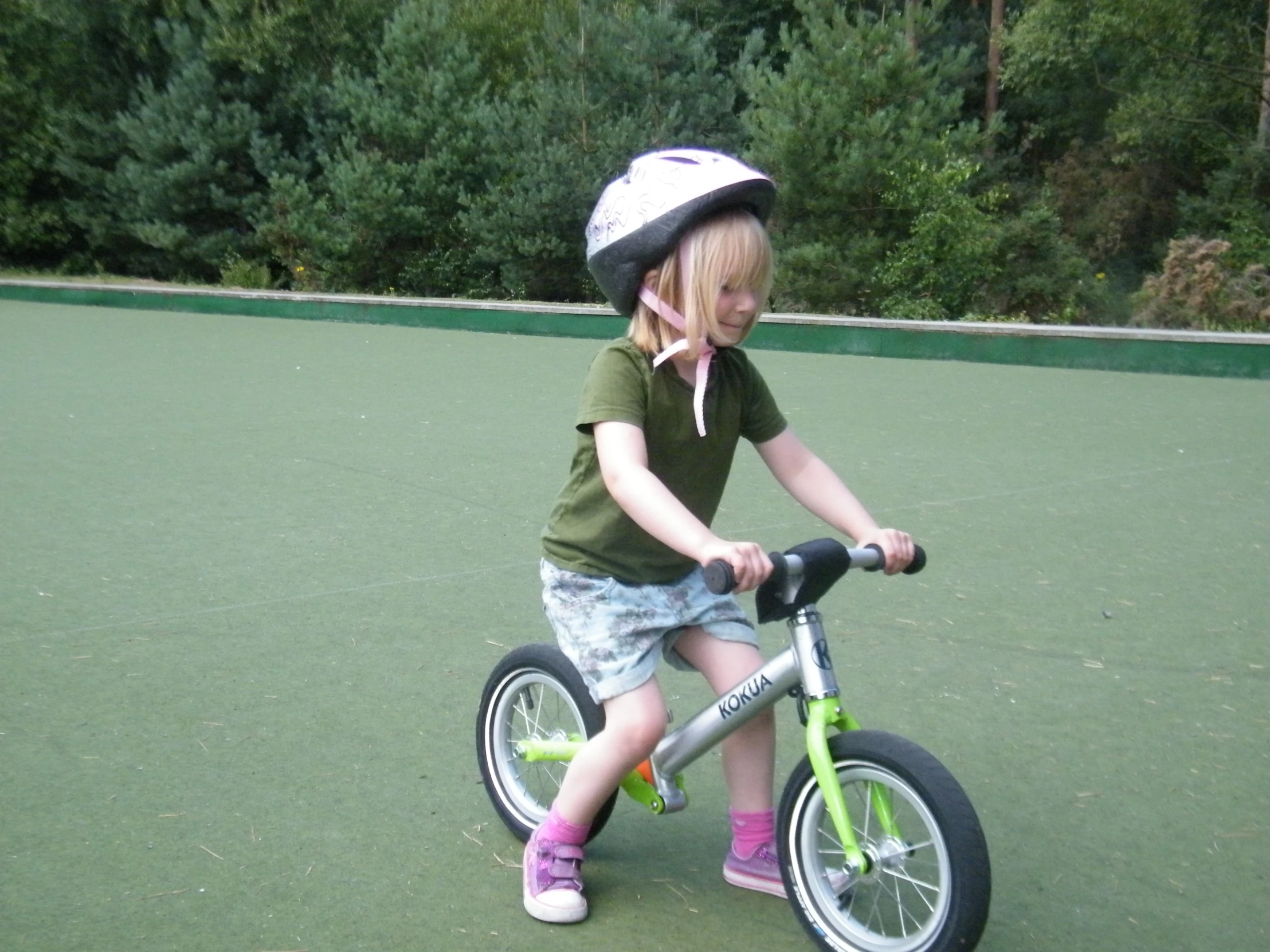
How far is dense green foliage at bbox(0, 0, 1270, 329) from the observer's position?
19.2m

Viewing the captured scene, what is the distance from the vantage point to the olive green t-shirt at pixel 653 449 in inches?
110

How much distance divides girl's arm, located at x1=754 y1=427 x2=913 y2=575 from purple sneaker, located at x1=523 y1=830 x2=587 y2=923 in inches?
33.0

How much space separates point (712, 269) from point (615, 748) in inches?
36.3

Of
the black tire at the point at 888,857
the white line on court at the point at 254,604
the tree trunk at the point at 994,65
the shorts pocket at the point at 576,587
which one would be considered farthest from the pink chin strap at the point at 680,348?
the tree trunk at the point at 994,65

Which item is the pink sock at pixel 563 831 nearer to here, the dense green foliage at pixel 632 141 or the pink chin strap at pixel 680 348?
the pink chin strap at pixel 680 348

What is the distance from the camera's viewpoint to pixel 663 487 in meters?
2.65

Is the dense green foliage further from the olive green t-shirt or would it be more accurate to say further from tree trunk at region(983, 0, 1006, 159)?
the olive green t-shirt

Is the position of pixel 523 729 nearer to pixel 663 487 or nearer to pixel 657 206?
pixel 663 487

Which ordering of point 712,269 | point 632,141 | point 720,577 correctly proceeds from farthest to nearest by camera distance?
point 632,141 → point 712,269 → point 720,577

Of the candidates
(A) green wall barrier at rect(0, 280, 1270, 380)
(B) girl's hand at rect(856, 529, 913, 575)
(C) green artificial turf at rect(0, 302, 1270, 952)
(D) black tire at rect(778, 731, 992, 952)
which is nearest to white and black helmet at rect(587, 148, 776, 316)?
(B) girl's hand at rect(856, 529, 913, 575)

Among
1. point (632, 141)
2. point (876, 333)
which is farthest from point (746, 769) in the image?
point (632, 141)

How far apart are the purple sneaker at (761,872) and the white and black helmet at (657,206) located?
1.13 metres

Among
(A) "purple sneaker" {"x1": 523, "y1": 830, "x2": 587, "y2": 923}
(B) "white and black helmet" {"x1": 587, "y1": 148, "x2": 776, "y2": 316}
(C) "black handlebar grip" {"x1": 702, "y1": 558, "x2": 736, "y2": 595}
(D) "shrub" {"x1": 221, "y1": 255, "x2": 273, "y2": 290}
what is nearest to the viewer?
(C) "black handlebar grip" {"x1": 702, "y1": 558, "x2": 736, "y2": 595}

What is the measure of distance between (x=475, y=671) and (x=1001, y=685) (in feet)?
5.00
